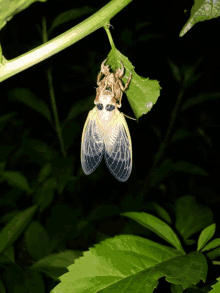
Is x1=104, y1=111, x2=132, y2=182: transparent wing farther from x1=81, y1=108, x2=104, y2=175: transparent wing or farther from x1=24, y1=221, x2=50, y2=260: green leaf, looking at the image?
x1=24, y1=221, x2=50, y2=260: green leaf

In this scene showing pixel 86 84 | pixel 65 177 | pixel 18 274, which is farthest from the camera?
pixel 86 84

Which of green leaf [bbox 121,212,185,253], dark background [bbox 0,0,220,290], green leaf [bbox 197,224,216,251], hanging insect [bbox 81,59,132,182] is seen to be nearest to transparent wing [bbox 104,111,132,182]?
hanging insect [bbox 81,59,132,182]

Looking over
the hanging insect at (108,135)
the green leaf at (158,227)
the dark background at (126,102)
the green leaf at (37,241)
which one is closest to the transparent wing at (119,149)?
the hanging insect at (108,135)

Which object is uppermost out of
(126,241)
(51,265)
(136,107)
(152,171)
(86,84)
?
(86,84)

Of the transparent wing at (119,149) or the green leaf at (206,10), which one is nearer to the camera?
the green leaf at (206,10)

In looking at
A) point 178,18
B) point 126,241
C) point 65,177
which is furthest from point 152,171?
point 178,18

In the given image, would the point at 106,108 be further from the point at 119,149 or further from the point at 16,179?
the point at 16,179

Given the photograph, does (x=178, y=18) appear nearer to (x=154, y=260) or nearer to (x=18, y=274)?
(x=154, y=260)

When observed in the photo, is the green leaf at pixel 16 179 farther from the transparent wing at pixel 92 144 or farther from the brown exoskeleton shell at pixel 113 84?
the brown exoskeleton shell at pixel 113 84
